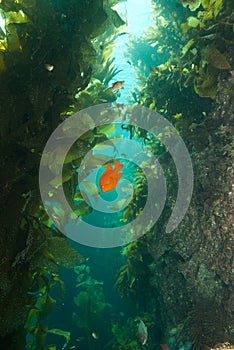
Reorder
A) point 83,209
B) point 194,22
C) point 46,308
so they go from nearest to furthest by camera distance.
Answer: point 46,308, point 83,209, point 194,22

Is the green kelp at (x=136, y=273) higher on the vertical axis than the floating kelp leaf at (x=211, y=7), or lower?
lower

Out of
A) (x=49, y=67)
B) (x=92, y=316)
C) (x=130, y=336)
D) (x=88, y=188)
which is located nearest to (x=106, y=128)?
(x=88, y=188)

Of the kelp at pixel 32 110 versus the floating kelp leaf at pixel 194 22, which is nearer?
the kelp at pixel 32 110

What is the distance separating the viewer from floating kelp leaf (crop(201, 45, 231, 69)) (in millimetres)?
3799

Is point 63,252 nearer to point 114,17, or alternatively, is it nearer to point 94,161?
point 94,161

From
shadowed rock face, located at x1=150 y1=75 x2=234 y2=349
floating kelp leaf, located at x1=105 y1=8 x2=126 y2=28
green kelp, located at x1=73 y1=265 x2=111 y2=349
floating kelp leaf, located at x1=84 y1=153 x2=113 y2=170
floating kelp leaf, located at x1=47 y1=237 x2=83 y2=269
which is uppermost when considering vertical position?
floating kelp leaf, located at x1=105 y1=8 x2=126 y2=28

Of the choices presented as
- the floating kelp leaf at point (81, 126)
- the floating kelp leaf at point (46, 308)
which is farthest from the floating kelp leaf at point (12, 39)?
the floating kelp leaf at point (46, 308)

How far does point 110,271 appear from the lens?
11.0m

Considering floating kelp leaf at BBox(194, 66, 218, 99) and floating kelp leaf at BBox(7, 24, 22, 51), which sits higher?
floating kelp leaf at BBox(7, 24, 22, 51)

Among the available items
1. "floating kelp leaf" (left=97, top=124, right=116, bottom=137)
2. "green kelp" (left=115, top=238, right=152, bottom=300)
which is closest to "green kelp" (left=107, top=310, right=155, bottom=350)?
"green kelp" (left=115, top=238, right=152, bottom=300)

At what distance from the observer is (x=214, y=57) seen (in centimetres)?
387

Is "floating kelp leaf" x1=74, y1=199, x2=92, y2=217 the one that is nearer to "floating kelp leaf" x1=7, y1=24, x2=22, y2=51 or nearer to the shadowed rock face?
"floating kelp leaf" x1=7, y1=24, x2=22, y2=51

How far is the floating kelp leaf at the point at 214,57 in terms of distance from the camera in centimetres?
380

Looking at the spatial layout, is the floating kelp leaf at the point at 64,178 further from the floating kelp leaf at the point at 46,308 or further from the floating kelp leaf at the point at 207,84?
the floating kelp leaf at the point at 207,84
